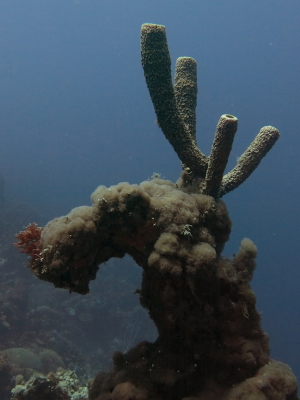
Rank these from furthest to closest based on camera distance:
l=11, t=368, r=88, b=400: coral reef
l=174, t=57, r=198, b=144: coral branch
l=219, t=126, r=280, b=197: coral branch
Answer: l=11, t=368, r=88, b=400: coral reef, l=174, t=57, r=198, b=144: coral branch, l=219, t=126, r=280, b=197: coral branch

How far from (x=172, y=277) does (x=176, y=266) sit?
0.18 metres

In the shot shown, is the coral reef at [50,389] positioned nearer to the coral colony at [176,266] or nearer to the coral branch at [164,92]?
the coral colony at [176,266]

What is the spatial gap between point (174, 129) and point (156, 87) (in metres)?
0.51

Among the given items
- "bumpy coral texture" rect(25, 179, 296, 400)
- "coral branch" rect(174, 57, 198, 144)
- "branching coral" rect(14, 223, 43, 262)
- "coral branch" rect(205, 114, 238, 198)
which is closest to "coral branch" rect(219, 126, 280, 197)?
"coral branch" rect(205, 114, 238, 198)

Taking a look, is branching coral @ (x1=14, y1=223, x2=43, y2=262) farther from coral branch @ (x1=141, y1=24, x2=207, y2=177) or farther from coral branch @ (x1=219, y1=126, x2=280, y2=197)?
coral branch @ (x1=219, y1=126, x2=280, y2=197)

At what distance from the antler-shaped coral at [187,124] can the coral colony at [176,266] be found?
12mm

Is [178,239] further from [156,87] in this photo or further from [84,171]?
[84,171]

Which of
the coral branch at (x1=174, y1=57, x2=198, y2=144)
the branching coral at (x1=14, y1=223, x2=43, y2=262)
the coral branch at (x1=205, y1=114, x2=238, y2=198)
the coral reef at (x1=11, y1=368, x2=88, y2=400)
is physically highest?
the coral branch at (x1=174, y1=57, x2=198, y2=144)

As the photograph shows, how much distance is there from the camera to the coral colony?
120 inches

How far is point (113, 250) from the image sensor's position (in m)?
3.67

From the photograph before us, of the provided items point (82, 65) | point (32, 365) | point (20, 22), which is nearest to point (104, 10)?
point (82, 65)

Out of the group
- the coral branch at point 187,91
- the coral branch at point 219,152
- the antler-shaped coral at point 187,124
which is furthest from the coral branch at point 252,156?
the coral branch at point 187,91

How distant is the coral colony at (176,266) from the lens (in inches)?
120

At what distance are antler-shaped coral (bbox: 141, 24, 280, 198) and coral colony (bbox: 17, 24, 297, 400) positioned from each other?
0.04ft
